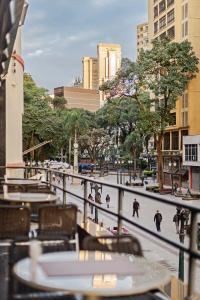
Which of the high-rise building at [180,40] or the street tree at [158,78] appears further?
the high-rise building at [180,40]

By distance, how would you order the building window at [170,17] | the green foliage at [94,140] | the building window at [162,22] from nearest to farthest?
the building window at [170,17] < the building window at [162,22] < the green foliage at [94,140]

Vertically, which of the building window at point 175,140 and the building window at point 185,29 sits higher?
the building window at point 185,29

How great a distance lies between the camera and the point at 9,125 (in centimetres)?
1345

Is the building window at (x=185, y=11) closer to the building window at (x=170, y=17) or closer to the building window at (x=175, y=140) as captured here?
the building window at (x=170, y=17)

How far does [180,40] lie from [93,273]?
2213 inches

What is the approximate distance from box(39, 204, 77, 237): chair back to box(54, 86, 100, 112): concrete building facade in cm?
16310

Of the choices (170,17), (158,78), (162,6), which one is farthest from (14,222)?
(162,6)

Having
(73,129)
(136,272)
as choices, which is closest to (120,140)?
(73,129)

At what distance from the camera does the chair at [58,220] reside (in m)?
4.43

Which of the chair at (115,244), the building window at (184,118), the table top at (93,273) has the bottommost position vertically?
the table top at (93,273)

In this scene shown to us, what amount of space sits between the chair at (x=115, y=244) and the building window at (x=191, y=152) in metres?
47.8

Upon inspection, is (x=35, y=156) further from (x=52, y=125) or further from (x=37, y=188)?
(x=37, y=188)

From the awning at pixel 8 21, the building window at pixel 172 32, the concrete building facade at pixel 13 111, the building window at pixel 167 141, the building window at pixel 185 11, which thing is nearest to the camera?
the awning at pixel 8 21

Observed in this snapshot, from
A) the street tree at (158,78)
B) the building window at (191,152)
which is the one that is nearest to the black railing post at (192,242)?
the street tree at (158,78)
